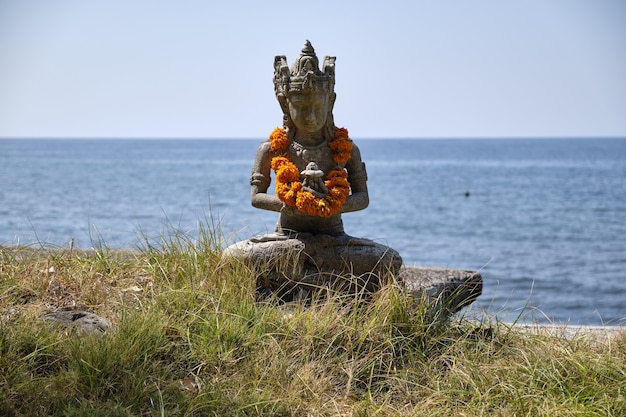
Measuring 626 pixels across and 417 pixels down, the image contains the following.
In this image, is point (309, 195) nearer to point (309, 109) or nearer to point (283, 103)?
point (309, 109)

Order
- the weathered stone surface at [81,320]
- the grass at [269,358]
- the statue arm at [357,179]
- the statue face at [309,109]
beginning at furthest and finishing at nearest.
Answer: the statue arm at [357,179], the statue face at [309,109], the weathered stone surface at [81,320], the grass at [269,358]

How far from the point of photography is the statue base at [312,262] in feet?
17.5

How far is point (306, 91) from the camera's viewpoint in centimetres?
538

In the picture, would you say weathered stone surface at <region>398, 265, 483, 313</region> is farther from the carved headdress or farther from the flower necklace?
the carved headdress

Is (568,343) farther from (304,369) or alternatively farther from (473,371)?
(304,369)

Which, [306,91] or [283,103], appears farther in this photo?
[283,103]

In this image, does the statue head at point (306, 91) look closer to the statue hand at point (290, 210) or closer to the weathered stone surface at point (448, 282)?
the statue hand at point (290, 210)

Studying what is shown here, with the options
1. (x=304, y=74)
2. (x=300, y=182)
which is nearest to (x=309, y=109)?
(x=304, y=74)

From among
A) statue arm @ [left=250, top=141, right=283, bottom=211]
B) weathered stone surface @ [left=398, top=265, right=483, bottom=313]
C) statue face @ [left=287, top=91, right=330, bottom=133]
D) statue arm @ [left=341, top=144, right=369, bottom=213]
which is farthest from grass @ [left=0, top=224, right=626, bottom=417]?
statue face @ [left=287, top=91, right=330, bottom=133]

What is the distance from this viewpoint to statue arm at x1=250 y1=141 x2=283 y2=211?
5.48 metres

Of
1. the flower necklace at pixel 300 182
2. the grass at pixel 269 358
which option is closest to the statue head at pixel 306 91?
the flower necklace at pixel 300 182

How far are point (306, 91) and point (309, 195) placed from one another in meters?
0.73

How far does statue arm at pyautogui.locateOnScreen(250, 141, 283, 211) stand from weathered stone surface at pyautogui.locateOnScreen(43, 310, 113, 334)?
4.40ft

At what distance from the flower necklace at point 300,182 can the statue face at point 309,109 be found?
16 cm
